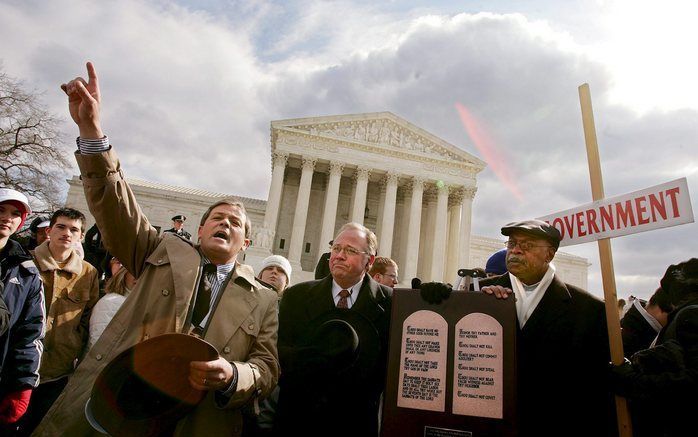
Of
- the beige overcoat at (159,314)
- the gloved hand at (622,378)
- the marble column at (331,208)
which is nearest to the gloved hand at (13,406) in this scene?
the beige overcoat at (159,314)

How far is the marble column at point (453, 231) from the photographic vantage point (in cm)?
3647

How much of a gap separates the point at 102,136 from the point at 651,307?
5.44 meters

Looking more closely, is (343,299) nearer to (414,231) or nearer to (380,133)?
(414,231)

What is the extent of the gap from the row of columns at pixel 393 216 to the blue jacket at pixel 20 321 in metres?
28.0

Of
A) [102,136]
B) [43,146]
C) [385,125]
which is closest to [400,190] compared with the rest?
[385,125]

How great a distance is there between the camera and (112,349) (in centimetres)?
229

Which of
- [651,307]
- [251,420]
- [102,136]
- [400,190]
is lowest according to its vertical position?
[251,420]

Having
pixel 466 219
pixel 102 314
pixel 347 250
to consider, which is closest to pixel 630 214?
pixel 347 250

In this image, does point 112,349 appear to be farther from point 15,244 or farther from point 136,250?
point 15,244

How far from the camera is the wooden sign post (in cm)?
290

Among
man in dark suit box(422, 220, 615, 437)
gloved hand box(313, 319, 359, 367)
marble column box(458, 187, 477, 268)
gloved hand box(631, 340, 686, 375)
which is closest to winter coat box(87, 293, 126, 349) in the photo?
gloved hand box(313, 319, 359, 367)

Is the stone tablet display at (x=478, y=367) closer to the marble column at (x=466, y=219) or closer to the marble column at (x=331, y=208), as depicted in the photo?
the marble column at (x=331, y=208)

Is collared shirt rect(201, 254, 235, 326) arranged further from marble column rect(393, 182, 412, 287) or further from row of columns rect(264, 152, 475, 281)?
marble column rect(393, 182, 412, 287)

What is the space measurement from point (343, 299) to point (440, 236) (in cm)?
3363
